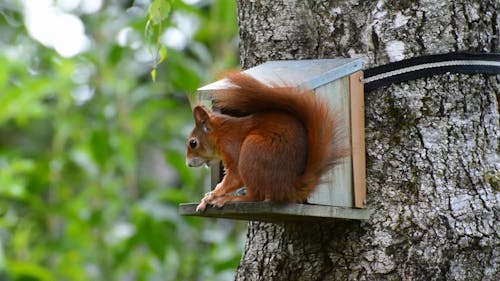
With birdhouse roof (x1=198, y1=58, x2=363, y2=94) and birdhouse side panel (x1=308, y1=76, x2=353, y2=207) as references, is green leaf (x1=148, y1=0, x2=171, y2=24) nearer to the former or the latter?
birdhouse roof (x1=198, y1=58, x2=363, y2=94)

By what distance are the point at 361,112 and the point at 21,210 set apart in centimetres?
271

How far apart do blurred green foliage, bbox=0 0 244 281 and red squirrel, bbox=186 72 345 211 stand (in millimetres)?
1893

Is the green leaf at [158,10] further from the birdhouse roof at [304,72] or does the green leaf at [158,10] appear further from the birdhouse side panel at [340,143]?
the birdhouse side panel at [340,143]

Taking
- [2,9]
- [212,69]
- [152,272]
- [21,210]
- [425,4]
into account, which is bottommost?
[152,272]

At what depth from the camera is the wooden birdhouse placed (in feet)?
7.11

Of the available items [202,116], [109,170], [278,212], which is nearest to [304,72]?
[202,116]

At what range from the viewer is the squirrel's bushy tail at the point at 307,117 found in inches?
82.8

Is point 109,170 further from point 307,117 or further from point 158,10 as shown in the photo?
point 307,117

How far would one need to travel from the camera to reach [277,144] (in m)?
2.11

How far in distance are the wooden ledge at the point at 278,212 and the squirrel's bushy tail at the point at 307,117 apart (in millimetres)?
34

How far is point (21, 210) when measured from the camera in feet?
15.0

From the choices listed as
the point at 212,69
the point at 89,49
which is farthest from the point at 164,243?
the point at 89,49

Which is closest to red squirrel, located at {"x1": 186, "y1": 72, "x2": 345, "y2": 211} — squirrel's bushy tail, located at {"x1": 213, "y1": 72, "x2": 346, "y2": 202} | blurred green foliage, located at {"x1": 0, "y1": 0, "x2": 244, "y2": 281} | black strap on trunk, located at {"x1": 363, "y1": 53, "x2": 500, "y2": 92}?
squirrel's bushy tail, located at {"x1": 213, "y1": 72, "x2": 346, "y2": 202}

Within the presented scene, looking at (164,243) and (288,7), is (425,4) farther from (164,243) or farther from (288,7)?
(164,243)
